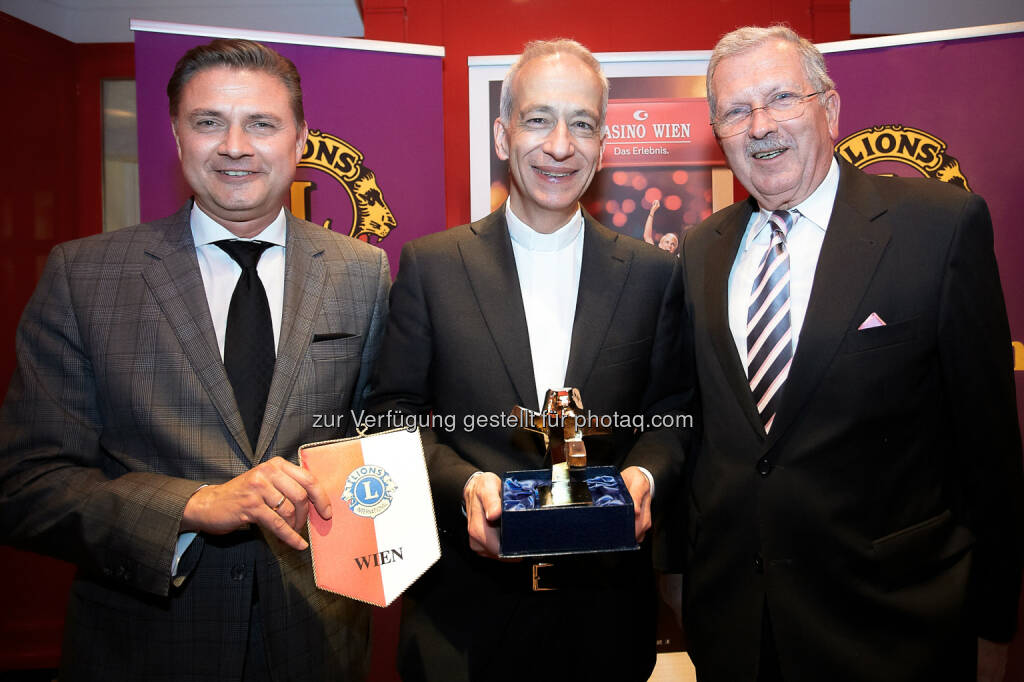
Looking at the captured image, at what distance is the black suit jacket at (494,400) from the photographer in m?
1.85

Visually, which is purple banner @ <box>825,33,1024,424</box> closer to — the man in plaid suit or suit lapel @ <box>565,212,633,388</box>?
suit lapel @ <box>565,212,633,388</box>

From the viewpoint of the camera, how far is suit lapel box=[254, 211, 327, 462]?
5.72 ft

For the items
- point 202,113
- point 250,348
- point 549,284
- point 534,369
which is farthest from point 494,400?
point 202,113

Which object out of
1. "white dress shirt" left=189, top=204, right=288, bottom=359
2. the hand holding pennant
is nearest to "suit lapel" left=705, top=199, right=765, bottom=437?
the hand holding pennant

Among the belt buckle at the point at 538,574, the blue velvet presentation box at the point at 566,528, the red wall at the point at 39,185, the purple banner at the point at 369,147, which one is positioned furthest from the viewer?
the red wall at the point at 39,185

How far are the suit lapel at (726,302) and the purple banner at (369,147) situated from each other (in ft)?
5.64

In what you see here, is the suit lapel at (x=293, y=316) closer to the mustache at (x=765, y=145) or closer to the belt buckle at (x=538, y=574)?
the belt buckle at (x=538, y=574)

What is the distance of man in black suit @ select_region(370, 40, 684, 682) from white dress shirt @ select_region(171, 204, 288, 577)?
347 millimetres

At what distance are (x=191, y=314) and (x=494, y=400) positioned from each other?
863 millimetres

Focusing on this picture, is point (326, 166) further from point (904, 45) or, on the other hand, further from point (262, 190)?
point (904, 45)

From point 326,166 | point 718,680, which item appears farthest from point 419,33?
point 718,680

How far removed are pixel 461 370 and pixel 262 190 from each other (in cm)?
78

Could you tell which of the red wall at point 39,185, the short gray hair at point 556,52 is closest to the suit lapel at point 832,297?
the short gray hair at point 556,52

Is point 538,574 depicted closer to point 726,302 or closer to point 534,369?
point 534,369
